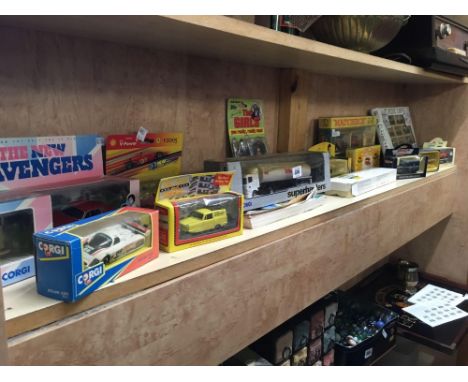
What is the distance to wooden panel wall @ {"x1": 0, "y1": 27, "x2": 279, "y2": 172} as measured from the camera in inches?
25.0

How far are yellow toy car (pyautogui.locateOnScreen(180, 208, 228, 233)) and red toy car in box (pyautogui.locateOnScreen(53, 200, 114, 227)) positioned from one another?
5.0 inches

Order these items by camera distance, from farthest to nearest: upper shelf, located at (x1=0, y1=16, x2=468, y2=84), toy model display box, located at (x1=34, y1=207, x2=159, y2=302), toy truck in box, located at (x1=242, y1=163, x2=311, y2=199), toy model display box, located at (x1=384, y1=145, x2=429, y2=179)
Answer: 1. toy model display box, located at (x1=384, y1=145, x2=429, y2=179)
2. toy truck in box, located at (x1=242, y1=163, x2=311, y2=199)
3. upper shelf, located at (x1=0, y1=16, x2=468, y2=84)
4. toy model display box, located at (x1=34, y1=207, x2=159, y2=302)

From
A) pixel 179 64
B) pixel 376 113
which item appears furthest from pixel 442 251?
pixel 179 64

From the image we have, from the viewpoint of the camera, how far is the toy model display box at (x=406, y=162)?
134 cm

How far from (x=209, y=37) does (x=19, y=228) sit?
1.35 feet

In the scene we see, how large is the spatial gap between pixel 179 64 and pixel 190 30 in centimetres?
23

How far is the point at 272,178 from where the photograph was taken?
919 mm

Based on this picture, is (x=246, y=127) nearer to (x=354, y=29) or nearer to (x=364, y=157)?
(x=354, y=29)

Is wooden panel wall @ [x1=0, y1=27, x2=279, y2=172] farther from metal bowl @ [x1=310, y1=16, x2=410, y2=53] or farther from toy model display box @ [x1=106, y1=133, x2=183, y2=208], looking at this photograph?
metal bowl @ [x1=310, y1=16, x2=410, y2=53]

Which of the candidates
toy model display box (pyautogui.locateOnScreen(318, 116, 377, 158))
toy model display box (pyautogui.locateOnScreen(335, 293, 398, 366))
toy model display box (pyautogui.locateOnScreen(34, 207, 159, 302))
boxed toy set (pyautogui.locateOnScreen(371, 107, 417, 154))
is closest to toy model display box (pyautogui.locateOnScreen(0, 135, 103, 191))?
toy model display box (pyautogui.locateOnScreen(34, 207, 159, 302))

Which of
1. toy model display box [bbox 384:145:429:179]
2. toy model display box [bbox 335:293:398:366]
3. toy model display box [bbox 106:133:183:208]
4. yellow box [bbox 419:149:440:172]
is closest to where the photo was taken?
toy model display box [bbox 106:133:183:208]

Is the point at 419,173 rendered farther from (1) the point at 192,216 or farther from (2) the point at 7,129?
(2) the point at 7,129

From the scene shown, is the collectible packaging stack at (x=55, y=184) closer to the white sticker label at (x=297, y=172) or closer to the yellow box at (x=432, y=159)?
the white sticker label at (x=297, y=172)

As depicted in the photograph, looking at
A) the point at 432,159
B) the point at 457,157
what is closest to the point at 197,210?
the point at 432,159
